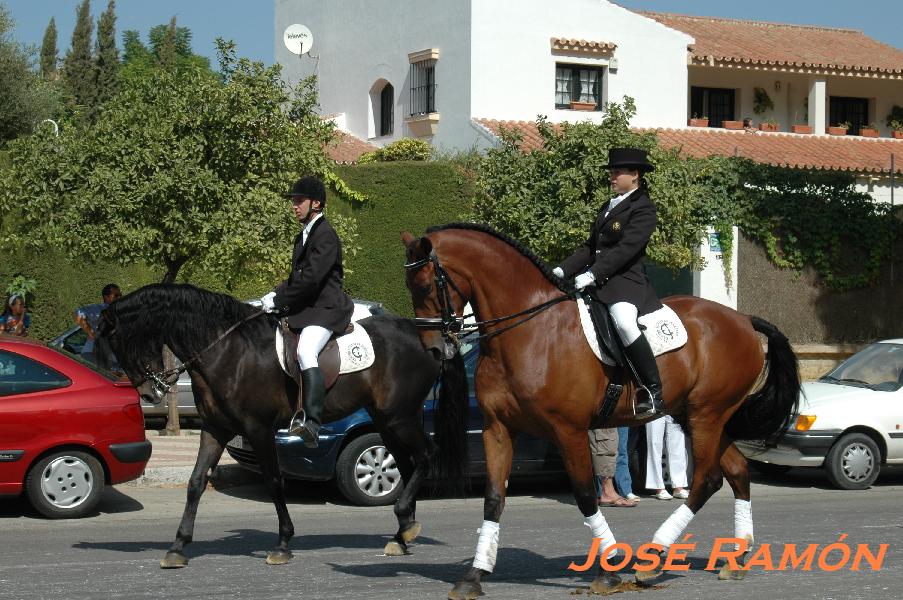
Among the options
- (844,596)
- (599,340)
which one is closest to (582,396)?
(599,340)

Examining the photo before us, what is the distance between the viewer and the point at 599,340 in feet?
28.5

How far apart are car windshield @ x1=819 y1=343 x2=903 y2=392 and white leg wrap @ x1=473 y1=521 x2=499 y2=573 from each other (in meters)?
Answer: 8.43

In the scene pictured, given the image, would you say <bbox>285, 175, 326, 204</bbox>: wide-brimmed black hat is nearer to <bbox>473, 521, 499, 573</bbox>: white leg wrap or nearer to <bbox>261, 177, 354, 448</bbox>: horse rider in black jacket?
<bbox>261, 177, 354, 448</bbox>: horse rider in black jacket

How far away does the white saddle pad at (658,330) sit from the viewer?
8.70 m

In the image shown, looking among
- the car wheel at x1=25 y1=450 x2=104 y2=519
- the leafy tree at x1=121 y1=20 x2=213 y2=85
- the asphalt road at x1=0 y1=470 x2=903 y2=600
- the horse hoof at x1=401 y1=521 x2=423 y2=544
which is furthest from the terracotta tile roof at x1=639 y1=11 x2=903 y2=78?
the leafy tree at x1=121 y1=20 x2=213 y2=85

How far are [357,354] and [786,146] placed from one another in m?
26.7

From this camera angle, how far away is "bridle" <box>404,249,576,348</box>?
27.3 feet

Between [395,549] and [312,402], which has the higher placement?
[312,402]

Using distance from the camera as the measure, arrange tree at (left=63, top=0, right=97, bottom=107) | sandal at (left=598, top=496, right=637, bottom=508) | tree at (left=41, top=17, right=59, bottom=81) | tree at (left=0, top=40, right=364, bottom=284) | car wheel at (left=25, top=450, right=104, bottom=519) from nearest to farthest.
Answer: car wheel at (left=25, top=450, right=104, bottom=519) < sandal at (left=598, top=496, right=637, bottom=508) < tree at (left=0, top=40, right=364, bottom=284) < tree at (left=63, top=0, right=97, bottom=107) < tree at (left=41, top=17, right=59, bottom=81)

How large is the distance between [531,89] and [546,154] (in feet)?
41.6

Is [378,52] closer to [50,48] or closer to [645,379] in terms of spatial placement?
[645,379]

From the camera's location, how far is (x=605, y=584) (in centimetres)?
843

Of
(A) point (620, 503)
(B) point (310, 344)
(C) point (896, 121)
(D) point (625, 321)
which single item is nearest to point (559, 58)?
(C) point (896, 121)

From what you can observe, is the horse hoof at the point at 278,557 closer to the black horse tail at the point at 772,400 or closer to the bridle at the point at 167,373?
the bridle at the point at 167,373
